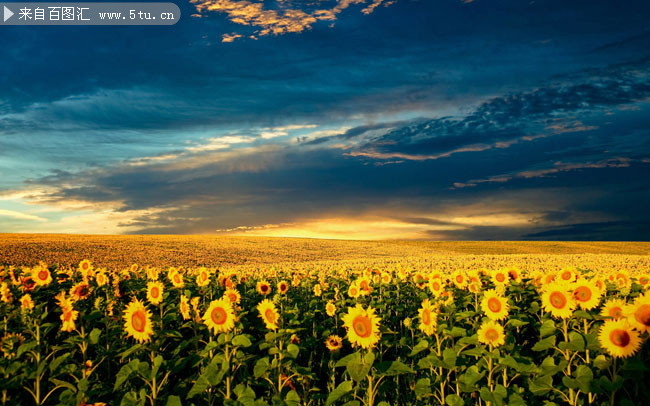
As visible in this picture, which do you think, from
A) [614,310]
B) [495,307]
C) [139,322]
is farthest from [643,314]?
[139,322]

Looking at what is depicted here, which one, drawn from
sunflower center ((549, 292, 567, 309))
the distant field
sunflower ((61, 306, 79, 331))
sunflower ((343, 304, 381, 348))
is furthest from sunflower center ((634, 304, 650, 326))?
the distant field

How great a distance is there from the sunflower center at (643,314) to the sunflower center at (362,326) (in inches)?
123

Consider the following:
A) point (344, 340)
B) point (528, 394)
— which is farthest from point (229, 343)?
point (528, 394)

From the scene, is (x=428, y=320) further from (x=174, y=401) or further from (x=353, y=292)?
(x=174, y=401)

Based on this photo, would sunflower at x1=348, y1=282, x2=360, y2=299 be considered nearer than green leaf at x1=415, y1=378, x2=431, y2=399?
No

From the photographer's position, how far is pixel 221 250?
51250 mm

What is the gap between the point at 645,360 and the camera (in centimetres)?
605

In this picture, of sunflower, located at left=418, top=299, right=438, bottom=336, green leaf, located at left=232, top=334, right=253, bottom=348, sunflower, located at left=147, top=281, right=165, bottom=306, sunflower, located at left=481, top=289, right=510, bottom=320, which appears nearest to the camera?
green leaf, located at left=232, top=334, right=253, bottom=348

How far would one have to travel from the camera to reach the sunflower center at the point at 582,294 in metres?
6.33

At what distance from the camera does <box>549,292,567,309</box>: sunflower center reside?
6.36 metres

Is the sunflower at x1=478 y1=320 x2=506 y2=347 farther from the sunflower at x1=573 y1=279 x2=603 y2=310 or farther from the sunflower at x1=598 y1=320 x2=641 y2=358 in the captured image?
the sunflower at x1=573 y1=279 x2=603 y2=310

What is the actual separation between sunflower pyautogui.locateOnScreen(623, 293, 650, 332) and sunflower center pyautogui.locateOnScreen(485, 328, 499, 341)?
1.52 m

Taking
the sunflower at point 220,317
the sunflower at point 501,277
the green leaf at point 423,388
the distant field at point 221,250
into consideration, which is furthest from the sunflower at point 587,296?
the distant field at point 221,250

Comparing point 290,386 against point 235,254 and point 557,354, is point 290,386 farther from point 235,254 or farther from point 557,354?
point 235,254
